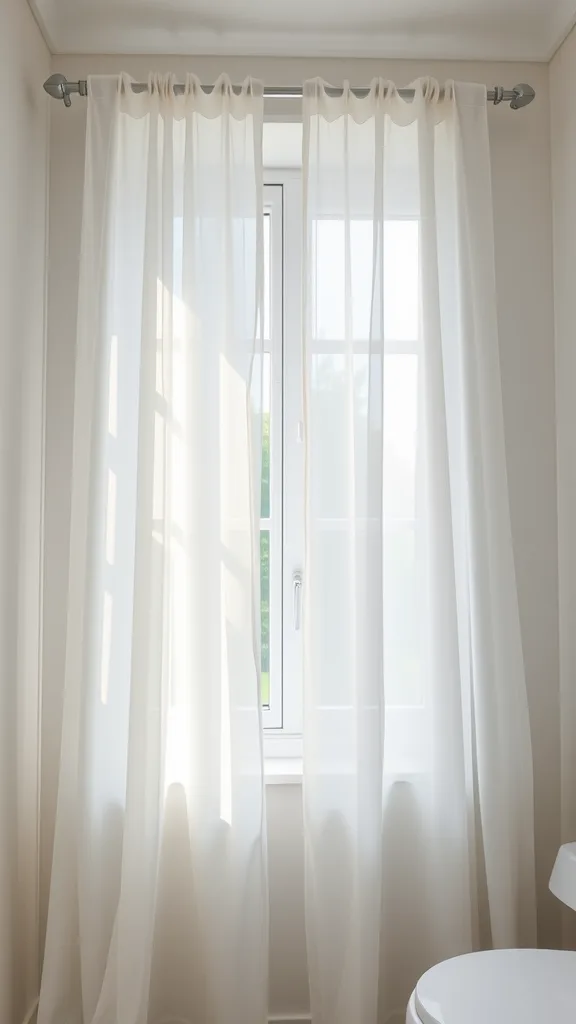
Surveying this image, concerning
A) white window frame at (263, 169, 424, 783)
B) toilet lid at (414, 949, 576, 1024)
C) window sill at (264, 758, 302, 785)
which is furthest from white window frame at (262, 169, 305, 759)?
toilet lid at (414, 949, 576, 1024)

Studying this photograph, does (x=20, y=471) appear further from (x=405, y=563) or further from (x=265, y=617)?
(x=405, y=563)

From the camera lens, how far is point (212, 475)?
73.9 inches

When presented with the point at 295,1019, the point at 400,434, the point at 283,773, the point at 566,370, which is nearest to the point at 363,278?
the point at 400,434

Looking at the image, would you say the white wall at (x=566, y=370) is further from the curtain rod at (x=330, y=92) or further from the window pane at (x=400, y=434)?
the window pane at (x=400, y=434)

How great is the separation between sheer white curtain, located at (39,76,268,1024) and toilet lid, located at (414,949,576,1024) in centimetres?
54

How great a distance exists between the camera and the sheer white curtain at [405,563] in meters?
1.85

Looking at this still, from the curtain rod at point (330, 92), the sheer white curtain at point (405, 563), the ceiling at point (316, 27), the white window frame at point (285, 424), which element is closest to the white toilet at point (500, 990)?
the sheer white curtain at point (405, 563)

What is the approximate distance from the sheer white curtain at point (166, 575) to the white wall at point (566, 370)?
30.7 inches

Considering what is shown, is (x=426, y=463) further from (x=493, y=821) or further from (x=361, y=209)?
(x=493, y=821)

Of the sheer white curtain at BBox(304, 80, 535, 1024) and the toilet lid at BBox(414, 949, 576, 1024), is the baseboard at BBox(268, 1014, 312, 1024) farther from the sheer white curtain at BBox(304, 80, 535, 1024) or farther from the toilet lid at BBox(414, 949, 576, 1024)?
the toilet lid at BBox(414, 949, 576, 1024)

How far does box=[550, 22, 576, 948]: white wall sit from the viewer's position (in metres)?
1.96

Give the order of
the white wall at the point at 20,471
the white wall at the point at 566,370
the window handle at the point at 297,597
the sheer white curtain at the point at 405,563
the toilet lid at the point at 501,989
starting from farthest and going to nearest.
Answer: the window handle at the point at 297,597 → the white wall at the point at 566,370 → the sheer white curtain at the point at 405,563 → the white wall at the point at 20,471 → the toilet lid at the point at 501,989

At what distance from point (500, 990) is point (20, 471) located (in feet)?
4.69

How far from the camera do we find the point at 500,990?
4.51 feet
